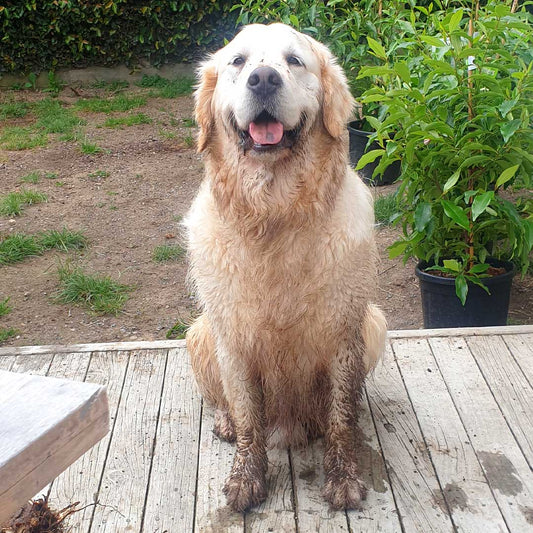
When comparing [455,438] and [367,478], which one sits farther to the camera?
[455,438]

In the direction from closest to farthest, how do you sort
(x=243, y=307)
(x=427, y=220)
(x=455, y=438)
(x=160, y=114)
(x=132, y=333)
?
1. (x=243, y=307)
2. (x=455, y=438)
3. (x=427, y=220)
4. (x=132, y=333)
5. (x=160, y=114)

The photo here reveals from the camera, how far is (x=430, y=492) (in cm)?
222

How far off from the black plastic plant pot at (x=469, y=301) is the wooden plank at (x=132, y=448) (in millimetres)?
1331

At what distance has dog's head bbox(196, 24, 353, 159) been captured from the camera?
196cm

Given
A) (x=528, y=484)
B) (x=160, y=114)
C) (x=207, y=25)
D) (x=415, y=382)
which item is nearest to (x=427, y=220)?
(x=415, y=382)

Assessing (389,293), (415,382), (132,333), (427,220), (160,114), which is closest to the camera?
(415,382)

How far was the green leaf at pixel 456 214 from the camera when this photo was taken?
2902 mm

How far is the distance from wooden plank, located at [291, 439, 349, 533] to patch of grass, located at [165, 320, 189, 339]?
137cm

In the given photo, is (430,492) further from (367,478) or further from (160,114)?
(160,114)

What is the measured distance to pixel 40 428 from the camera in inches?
47.9

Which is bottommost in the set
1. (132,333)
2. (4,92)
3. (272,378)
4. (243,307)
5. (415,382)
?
(4,92)

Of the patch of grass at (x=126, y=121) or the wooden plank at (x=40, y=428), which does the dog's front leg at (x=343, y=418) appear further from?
the patch of grass at (x=126, y=121)

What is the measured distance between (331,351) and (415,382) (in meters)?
0.72

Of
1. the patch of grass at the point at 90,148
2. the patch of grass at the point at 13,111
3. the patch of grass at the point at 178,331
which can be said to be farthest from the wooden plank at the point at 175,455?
the patch of grass at the point at 13,111
